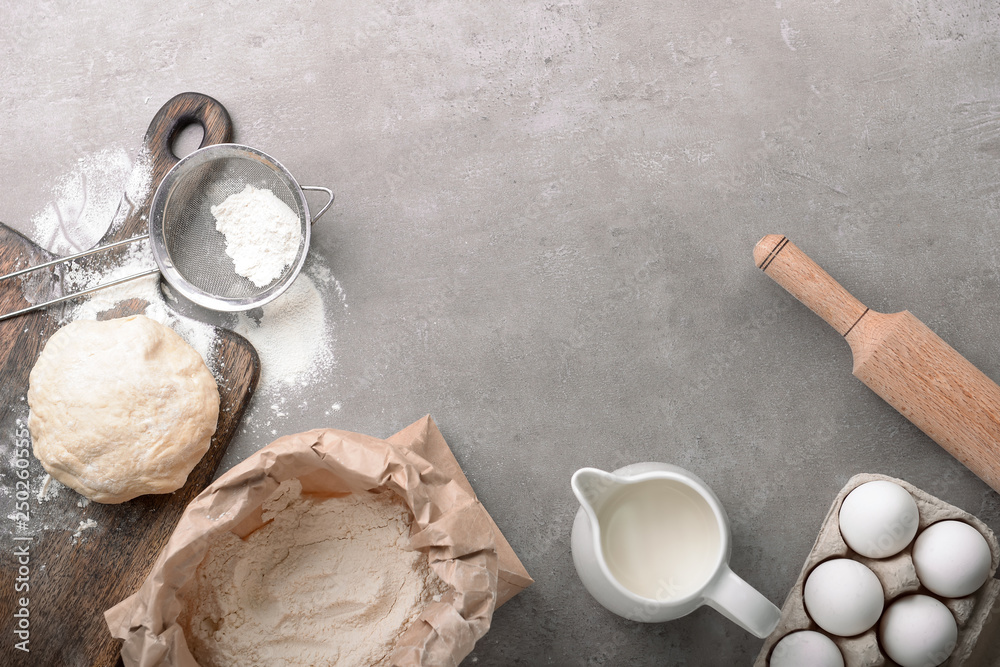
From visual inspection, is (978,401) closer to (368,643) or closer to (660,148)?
(660,148)

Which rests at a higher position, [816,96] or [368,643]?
[816,96]

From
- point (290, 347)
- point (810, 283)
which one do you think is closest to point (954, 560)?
point (810, 283)

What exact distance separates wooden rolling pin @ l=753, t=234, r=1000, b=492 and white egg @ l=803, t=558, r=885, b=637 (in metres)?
0.30

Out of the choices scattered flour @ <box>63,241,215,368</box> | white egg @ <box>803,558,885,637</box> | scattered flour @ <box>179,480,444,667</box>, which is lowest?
scattered flour @ <box>179,480,444,667</box>

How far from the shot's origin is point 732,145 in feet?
4.35

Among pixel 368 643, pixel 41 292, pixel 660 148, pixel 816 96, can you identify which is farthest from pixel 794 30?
pixel 41 292

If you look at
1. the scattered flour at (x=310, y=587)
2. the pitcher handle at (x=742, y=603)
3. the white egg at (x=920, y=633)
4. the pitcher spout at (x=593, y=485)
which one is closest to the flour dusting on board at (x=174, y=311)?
the scattered flour at (x=310, y=587)

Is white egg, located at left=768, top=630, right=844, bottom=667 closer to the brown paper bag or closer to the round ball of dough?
the brown paper bag

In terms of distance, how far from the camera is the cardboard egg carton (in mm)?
1078

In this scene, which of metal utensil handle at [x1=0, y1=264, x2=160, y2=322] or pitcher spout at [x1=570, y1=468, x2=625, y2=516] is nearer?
pitcher spout at [x1=570, y1=468, x2=625, y2=516]

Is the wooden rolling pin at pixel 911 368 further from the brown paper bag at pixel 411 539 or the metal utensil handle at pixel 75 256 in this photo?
the metal utensil handle at pixel 75 256

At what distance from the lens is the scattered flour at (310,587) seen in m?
1.08

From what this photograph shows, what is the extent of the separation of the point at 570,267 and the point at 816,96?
0.64m

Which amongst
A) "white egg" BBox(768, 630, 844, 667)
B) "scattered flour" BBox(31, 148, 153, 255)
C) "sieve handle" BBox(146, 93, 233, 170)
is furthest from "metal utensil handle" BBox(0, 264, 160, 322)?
"white egg" BBox(768, 630, 844, 667)
